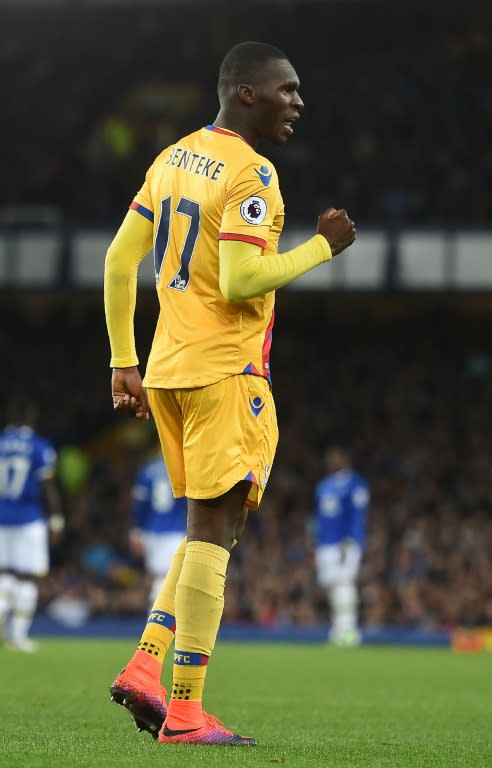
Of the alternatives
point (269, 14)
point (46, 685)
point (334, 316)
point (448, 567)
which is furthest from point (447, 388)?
point (46, 685)

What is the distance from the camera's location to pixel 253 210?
4.24 metres

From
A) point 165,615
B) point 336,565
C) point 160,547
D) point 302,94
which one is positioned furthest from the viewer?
point 302,94

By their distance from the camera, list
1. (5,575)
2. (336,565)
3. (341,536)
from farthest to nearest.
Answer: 1. (336,565)
2. (341,536)
3. (5,575)

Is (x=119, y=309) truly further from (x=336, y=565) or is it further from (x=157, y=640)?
(x=336, y=565)

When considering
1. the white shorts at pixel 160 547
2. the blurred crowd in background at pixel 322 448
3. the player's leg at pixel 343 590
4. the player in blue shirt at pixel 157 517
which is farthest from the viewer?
the blurred crowd in background at pixel 322 448

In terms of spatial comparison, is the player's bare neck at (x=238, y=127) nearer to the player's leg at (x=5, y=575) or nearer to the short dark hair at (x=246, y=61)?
the short dark hair at (x=246, y=61)

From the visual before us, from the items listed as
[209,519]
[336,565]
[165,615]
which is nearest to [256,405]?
[209,519]

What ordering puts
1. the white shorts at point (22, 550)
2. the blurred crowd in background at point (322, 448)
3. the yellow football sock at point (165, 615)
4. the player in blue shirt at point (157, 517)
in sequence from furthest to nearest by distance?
1. the blurred crowd in background at point (322, 448)
2. the player in blue shirt at point (157, 517)
3. the white shorts at point (22, 550)
4. the yellow football sock at point (165, 615)

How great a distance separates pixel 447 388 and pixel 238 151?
70.0 ft

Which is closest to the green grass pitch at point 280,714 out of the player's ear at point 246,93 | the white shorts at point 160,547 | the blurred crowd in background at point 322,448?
the player's ear at point 246,93

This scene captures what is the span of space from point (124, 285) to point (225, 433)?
2.33 ft

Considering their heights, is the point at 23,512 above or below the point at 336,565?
above

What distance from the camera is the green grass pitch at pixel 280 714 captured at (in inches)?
155

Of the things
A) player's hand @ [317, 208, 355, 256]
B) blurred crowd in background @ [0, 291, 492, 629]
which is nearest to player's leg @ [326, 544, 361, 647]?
blurred crowd in background @ [0, 291, 492, 629]
